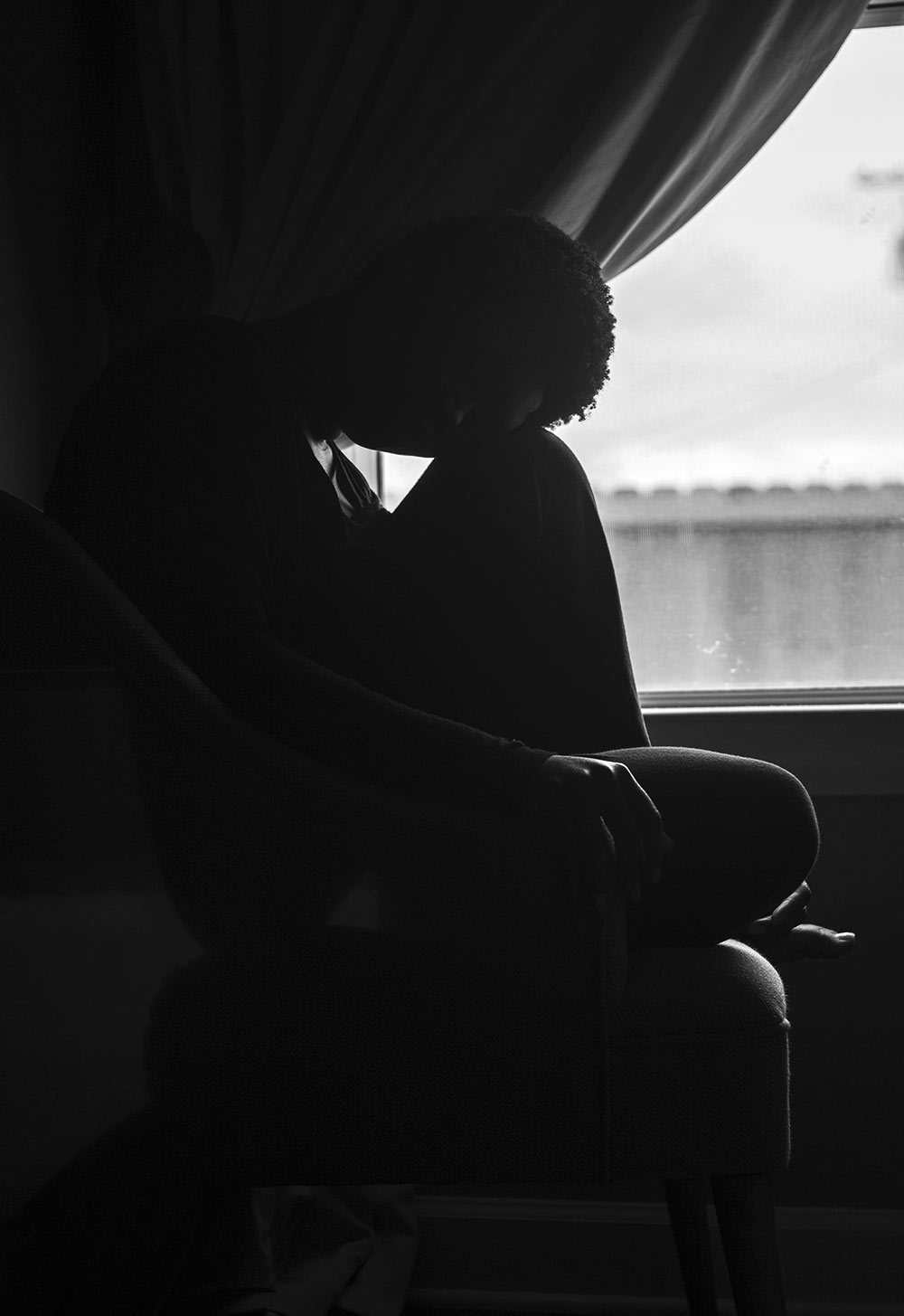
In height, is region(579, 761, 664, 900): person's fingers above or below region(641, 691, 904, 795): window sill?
above

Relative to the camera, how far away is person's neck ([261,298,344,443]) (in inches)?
49.2

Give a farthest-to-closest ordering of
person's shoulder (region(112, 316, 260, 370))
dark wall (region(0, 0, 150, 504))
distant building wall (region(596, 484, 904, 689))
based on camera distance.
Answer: distant building wall (region(596, 484, 904, 689))
dark wall (region(0, 0, 150, 504))
person's shoulder (region(112, 316, 260, 370))

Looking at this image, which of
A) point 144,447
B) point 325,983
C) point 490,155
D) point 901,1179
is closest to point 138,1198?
point 325,983

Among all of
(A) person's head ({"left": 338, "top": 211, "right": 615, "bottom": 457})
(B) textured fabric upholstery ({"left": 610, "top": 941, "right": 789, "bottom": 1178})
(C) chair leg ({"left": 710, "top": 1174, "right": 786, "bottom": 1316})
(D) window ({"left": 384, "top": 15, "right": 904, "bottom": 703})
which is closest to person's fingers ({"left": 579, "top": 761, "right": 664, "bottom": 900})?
(B) textured fabric upholstery ({"left": 610, "top": 941, "right": 789, "bottom": 1178})

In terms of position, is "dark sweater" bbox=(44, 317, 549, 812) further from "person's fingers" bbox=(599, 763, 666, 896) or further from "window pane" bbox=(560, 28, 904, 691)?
"window pane" bbox=(560, 28, 904, 691)

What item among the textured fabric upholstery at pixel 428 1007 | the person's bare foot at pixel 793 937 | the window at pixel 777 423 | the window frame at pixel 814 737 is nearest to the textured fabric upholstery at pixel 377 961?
the textured fabric upholstery at pixel 428 1007

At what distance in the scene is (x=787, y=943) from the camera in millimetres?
1146

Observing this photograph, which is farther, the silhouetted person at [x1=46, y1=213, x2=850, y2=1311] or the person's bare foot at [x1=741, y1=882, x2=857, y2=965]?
the person's bare foot at [x1=741, y1=882, x2=857, y2=965]

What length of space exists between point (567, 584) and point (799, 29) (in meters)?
1.22

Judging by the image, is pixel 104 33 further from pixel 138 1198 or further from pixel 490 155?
pixel 138 1198

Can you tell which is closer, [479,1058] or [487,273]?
[479,1058]

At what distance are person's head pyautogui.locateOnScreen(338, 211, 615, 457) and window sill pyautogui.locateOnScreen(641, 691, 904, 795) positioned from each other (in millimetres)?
652

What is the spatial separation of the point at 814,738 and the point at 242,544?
1.07 meters

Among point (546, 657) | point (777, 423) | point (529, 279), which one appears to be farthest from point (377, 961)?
point (777, 423)
